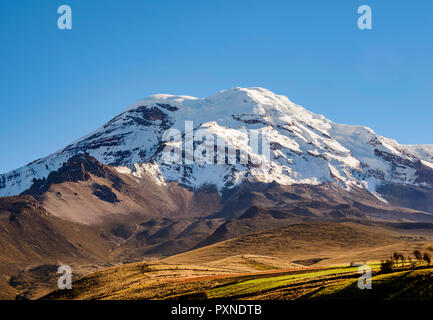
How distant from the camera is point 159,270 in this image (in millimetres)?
99500

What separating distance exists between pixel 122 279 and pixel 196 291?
34.7 metres

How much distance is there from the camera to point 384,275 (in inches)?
1865

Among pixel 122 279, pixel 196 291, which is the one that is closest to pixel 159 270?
pixel 122 279
